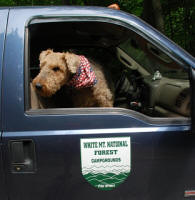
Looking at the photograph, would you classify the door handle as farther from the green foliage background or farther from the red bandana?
the green foliage background

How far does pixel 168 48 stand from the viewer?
66.6 inches

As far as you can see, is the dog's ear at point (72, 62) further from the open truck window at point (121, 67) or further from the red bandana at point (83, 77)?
→ the open truck window at point (121, 67)

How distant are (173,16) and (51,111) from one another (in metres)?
6.71

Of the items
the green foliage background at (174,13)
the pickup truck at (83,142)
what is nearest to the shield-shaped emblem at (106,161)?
the pickup truck at (83,142)

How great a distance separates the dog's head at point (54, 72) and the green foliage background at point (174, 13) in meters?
4.62

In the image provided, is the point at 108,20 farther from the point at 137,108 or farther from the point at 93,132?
the point at 137,108

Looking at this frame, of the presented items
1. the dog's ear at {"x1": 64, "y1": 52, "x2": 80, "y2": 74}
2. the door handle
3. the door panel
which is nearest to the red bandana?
the dog's ear at {"x1": 64, "y1": 52, "x2": 80, "y2": 74}

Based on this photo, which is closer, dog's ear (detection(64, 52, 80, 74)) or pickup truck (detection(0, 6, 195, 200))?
pickup truck (detection(0, 6, 195, 200))

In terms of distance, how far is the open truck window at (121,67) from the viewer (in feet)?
7.11

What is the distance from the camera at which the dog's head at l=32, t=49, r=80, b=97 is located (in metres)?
2.07

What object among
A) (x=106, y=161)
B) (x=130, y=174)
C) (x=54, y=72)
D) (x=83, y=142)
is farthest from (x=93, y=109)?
(x=54, y=72)

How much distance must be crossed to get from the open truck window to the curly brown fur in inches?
2.6

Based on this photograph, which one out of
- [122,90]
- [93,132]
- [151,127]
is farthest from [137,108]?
[93,132]

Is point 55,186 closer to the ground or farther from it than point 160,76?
closer to the ground
